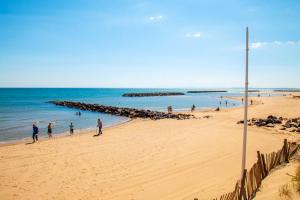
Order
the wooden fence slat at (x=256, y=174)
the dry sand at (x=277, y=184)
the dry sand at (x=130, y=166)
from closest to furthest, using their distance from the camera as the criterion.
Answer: the wooden fence slat at (x=256, y=174)
the dry sand at (x=277, y=184)
the dry sand at (x=130, y=166)

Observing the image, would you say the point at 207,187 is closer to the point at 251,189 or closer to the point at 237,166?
the point at 251,189

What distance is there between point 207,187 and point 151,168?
3.77 metres

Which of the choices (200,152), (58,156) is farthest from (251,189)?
(58,156)

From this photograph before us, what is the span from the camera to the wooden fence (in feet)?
26.6

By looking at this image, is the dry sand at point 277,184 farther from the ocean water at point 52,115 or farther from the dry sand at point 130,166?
the ocean water at point 52,115

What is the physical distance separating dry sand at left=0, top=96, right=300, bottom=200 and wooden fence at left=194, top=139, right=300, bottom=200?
4.23 ft

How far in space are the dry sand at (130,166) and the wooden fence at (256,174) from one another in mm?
1291

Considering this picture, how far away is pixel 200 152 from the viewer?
663 inches

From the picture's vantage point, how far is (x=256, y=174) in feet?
32.3

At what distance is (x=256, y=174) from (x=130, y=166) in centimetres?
694

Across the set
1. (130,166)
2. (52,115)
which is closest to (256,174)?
(130,166)

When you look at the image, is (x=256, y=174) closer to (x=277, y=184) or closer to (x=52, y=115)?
(x=277, y=184)

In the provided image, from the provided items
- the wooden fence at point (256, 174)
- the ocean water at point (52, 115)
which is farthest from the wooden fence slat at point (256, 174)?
the ocean water at point (52, 115)

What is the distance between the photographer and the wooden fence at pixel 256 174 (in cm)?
810
